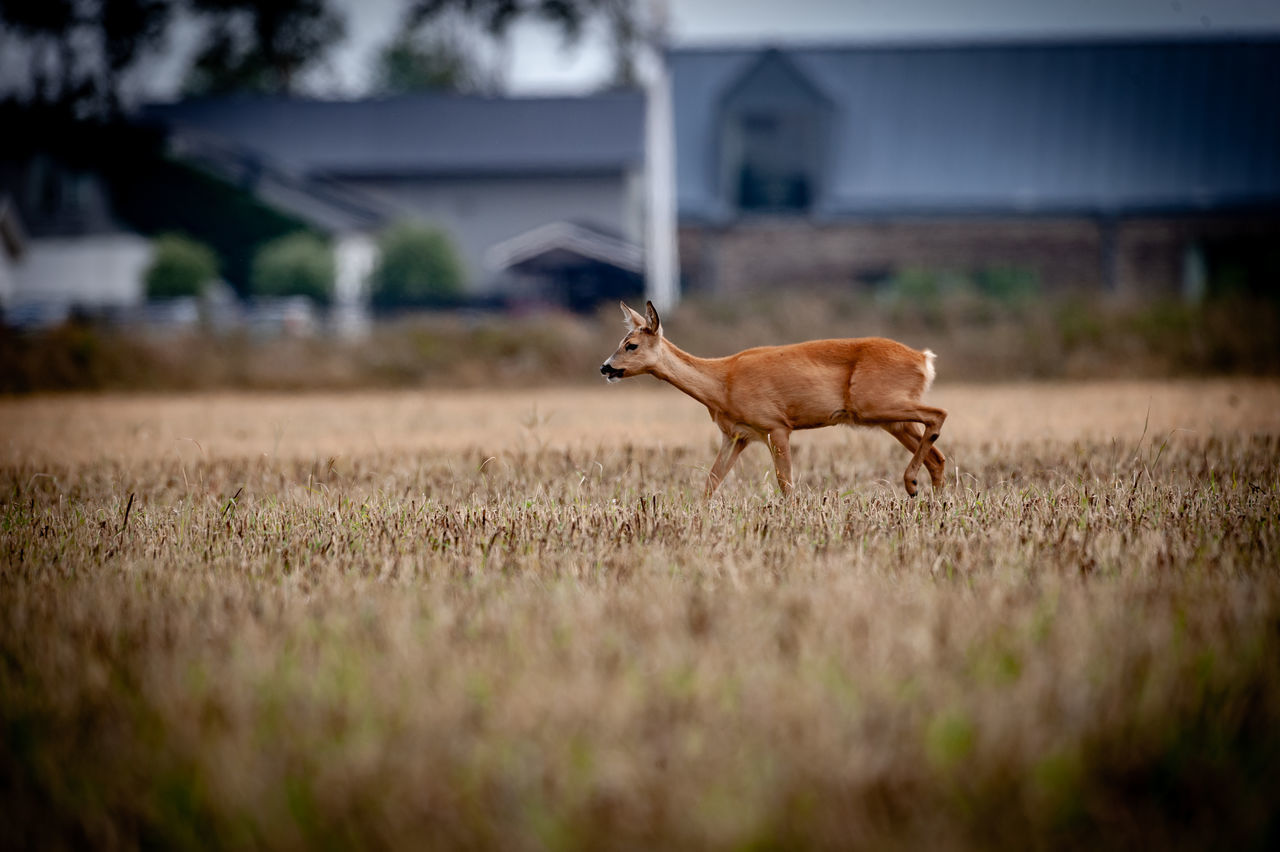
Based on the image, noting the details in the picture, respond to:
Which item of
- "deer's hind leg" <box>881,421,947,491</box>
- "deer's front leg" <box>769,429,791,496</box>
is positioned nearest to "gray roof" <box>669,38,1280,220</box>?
"deer's hind leg" <box>881,421,947,491</box>

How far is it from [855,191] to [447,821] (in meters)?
30.4

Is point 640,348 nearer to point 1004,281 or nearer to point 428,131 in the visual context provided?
point 1004,281

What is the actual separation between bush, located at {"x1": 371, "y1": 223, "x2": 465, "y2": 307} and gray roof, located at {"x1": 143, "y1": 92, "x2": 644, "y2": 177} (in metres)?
9.04

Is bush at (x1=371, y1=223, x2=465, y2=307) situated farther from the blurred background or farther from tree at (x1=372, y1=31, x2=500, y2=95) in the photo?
tree at (x1=372, y1=31, x2=500, y2=95)

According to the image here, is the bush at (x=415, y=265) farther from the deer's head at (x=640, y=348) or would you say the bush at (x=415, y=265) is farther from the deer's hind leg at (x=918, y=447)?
the deer's hind leg at (x=918, y=447)

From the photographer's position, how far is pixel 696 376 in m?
6.46

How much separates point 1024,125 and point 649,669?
32.7m

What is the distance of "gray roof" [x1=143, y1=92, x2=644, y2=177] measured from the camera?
38.4m

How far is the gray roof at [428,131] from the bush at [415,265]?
9.04 m

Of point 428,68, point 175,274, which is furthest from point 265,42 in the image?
point 175,274

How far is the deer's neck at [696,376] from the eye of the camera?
6.45 meters

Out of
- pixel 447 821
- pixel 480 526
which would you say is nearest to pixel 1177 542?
pixel 480 526

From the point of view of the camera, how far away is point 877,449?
9.09 m

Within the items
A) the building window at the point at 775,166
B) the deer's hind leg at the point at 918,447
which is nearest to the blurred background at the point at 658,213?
the building window at the point at 775,166
